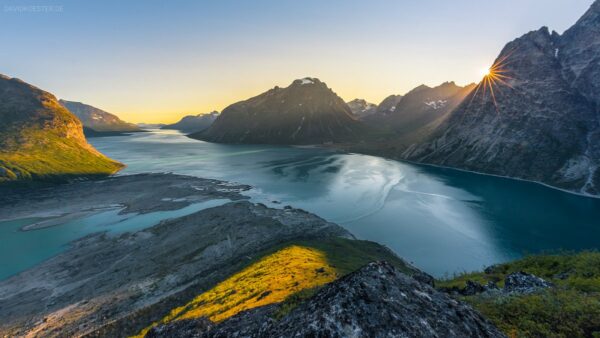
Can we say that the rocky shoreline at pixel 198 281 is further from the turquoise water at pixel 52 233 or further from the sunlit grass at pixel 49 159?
the sunlit grass at pixel 49 159

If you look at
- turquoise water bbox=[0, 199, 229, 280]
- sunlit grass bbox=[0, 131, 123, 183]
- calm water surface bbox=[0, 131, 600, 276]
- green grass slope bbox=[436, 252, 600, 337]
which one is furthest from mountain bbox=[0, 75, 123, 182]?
green grass slope bbox=[436, 252, 600, 337]

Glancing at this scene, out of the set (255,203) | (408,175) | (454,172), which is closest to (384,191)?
(408,175)

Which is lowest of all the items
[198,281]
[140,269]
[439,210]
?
[140,269]

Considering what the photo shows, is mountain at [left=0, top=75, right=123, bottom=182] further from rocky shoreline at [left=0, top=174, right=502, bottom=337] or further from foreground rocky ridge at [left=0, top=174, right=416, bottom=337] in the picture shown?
foreground rocky ridge at [left=0, top=174, right=416, bottom=337]

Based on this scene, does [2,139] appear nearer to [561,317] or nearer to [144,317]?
[144,317]

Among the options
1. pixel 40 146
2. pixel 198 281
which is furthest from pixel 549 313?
pixel 40 146

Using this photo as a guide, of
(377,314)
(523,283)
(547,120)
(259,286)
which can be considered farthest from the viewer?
(547,120)

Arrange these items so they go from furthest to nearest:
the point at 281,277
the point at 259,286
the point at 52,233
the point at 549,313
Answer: the point at 52,233 < the point at 281,277 < the point at 259,286 < the point at 549,313

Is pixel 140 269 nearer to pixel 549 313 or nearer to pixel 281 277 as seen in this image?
pixel 281 277
